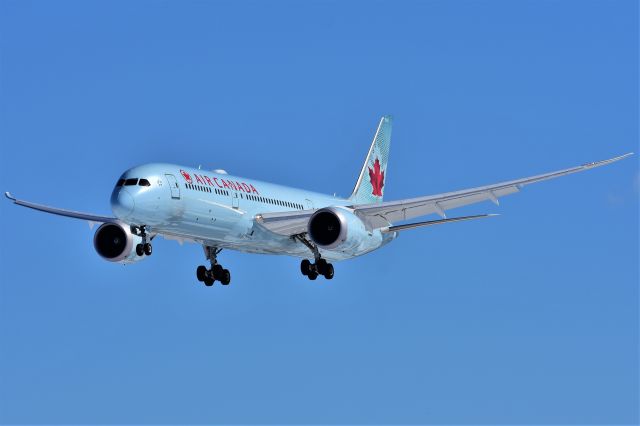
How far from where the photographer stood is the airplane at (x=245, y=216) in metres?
61.0

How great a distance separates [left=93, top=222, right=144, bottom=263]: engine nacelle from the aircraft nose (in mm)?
7880

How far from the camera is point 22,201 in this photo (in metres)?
73.9

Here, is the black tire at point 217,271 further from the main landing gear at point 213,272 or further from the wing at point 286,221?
the wing at point 286,221

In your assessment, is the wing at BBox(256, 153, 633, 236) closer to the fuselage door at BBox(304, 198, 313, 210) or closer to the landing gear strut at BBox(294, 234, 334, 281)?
the landing gear strut at BBox(294, 234, 334, 281)

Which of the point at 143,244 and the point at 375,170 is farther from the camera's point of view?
the point at 375,170

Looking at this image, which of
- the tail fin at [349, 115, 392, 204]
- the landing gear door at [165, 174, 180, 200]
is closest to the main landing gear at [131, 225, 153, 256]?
the landing gear door at [165, 174, 180, 200]

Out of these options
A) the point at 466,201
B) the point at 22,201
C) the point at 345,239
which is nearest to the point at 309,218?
the point at 345,239

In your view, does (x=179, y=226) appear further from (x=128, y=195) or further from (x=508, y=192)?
(x=508, y=192)

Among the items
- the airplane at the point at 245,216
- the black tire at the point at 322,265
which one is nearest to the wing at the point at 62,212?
the airplane at the point at 245,216

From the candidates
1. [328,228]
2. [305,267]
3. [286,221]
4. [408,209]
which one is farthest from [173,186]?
[408,209]

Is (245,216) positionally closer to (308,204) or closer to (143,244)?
(143,244)

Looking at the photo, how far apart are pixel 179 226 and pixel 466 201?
14115mm

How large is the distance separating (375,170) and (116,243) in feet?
67.0

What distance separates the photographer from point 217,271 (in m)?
71.2
